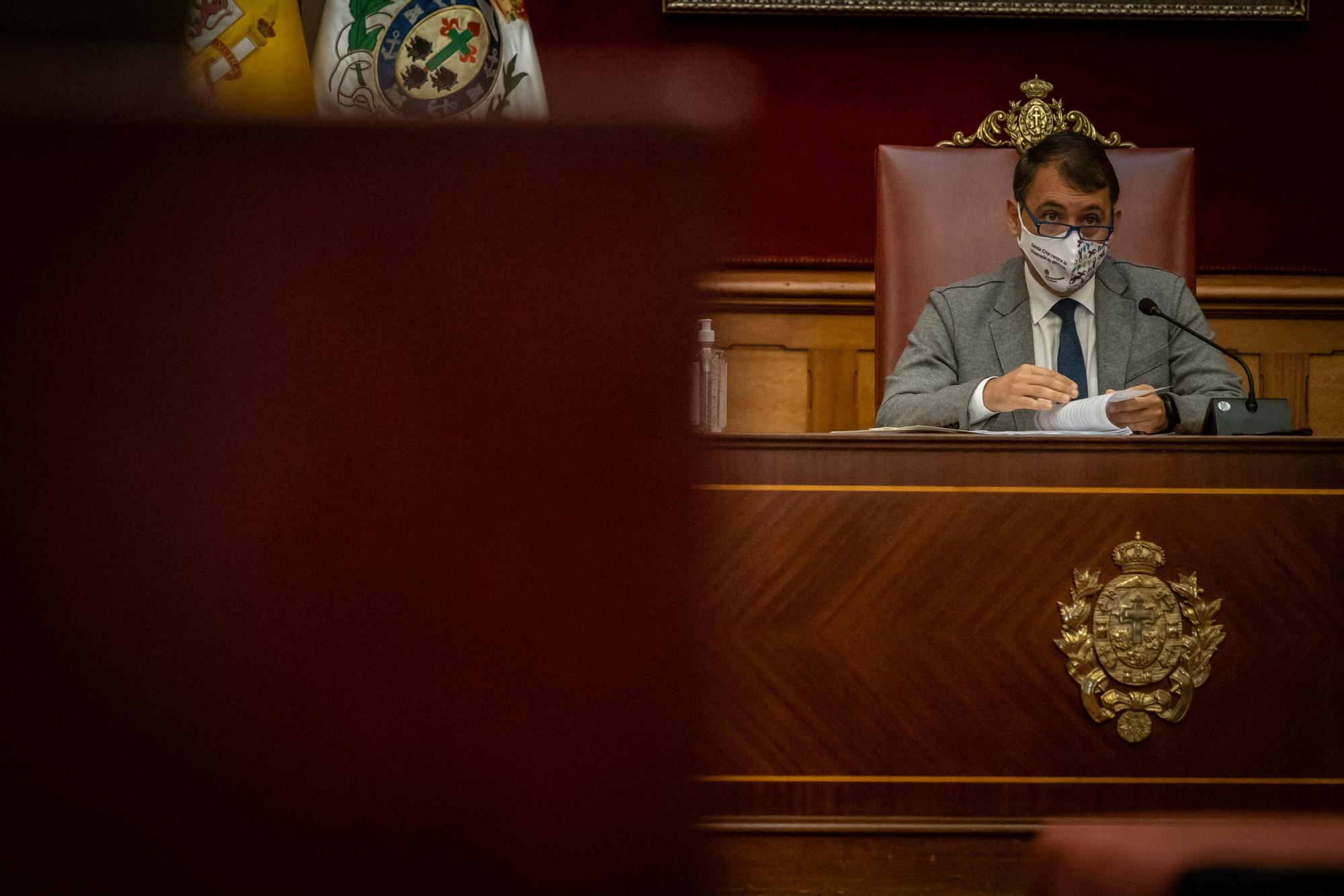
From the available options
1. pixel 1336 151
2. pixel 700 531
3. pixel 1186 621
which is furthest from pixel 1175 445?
pixel 1336 151

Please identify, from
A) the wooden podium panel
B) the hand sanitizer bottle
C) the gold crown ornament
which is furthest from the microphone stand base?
the hand sanitizer bottle

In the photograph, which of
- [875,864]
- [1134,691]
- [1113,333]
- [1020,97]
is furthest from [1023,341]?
[875,864]

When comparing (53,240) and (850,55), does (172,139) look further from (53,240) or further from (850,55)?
(850,55)

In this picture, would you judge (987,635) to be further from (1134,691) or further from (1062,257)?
(1062,257)

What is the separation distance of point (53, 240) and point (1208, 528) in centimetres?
139

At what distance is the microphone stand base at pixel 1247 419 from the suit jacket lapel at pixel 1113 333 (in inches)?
20.6

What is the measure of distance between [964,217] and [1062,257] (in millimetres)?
272

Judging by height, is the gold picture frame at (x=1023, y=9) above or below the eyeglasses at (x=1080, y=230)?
above

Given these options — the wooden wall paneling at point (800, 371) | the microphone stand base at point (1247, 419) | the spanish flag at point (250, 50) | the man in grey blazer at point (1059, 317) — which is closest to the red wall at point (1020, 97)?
the wooden wall paneling at point (800, 371)

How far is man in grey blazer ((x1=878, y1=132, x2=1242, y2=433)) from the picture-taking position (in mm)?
2061

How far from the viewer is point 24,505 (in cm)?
41

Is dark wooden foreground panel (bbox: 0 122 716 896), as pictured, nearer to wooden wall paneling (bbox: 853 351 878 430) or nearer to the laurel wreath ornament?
the laurel wreath ornament

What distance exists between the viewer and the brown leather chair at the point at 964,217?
A: 7.43ft

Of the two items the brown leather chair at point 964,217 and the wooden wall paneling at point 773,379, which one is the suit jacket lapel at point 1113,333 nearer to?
the brown leather chair at point 964,217
